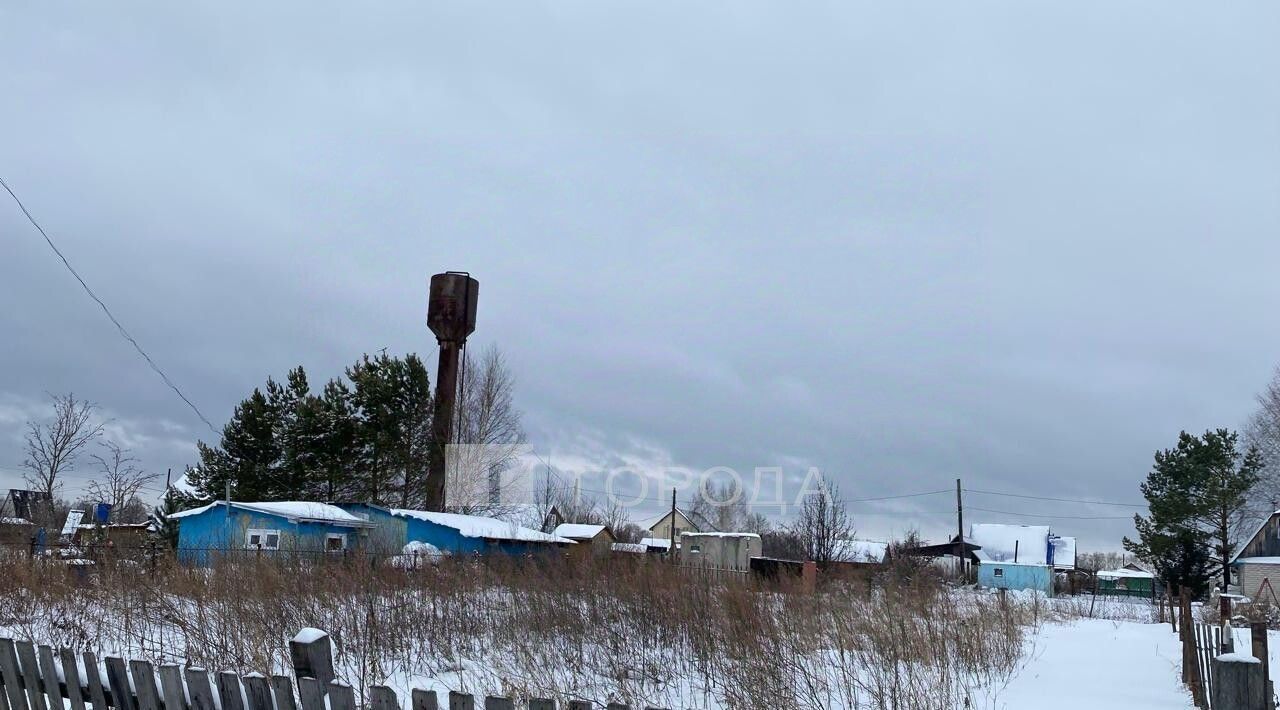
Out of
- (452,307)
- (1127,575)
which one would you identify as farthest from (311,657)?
(1127,575)

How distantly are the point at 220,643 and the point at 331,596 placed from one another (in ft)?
5.88

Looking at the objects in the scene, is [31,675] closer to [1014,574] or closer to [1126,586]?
[1014,574]

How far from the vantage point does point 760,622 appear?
34.7 ft

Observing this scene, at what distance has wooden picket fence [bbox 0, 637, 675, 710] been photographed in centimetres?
406

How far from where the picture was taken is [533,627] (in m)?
11.7

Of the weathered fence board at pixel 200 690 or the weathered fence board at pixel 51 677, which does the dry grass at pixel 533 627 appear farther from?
the weathered fence board at pixel 200 690

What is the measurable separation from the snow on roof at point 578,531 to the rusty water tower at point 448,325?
50.5ft

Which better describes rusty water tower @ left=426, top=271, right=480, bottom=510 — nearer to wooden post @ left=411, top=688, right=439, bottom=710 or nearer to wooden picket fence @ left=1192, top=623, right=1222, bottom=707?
wooden picket fence @ left=1192, top=623, right=1222, bottom=707

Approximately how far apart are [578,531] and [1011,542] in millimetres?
38049

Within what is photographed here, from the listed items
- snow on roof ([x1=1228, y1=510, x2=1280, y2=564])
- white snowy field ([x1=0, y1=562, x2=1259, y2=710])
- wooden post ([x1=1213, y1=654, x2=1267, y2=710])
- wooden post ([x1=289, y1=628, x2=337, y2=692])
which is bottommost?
white snowy field ([x1=0, y1=562, x2=1259, y2=710])

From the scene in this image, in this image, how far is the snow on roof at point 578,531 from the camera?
5344 centimetres

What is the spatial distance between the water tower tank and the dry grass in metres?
25.9

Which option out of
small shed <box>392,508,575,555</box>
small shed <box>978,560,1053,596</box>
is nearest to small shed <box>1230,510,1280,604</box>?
small shed <box>978,560,1053,596</box>

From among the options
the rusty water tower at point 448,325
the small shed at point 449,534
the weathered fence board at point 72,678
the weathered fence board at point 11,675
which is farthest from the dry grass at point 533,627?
the rusty water tower at point 448,325
